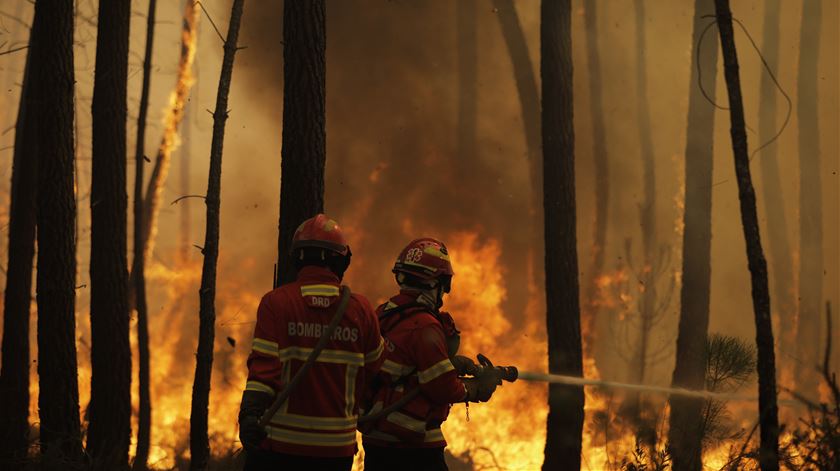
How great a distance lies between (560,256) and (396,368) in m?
6.06

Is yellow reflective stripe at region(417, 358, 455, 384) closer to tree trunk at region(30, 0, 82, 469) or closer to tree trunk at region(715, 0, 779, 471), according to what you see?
tree trunk at region(715, 0, 779, 471)

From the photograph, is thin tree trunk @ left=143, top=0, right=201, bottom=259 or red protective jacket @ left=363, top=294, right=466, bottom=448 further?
thin tree trunk @ left=143, top=0, right=201, bottom=259

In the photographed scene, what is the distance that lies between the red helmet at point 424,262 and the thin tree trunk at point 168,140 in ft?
42.0

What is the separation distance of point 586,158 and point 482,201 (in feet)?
11.7

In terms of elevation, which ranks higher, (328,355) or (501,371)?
(501,371)

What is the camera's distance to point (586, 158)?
20109mm

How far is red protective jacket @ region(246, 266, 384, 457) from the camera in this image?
15.0ft

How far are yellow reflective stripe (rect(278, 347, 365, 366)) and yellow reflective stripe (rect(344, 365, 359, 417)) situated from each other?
38mm

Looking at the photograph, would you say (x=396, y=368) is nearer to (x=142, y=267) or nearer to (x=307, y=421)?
(x=307, y=421)

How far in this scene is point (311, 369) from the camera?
15.2 feet

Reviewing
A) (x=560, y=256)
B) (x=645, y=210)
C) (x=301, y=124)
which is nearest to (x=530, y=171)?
(x=645, y=210)

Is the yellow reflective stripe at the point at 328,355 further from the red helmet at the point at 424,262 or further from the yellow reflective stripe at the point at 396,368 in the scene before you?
the red helmet at the point at 424,262

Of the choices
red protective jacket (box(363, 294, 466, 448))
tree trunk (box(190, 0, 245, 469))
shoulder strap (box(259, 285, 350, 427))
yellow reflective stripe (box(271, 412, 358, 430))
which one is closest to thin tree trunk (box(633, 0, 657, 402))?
tree trunk (box(190, 0, 245, 469))

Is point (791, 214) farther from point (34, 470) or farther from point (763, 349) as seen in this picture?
point (34, 470)
